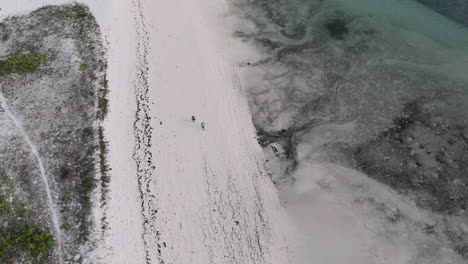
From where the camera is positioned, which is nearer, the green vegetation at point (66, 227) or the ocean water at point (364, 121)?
the green vegetation at point (66, 227)

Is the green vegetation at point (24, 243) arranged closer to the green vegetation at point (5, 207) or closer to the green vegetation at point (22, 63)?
the green vegetation at point (5, 207)

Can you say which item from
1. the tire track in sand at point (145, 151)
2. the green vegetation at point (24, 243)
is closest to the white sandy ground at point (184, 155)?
the tire track in sand at point (145, 151)

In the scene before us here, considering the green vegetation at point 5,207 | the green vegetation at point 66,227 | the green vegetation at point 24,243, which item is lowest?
the green vegetation at point 24,243

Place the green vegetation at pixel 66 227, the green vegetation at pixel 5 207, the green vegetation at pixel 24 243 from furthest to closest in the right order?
the green vegetation at pixel 5 207, the green vegetation at pixel 66 227, the green vegetation at pixel 24 243

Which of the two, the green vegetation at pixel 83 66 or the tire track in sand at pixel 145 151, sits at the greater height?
the green vegetation at pixel 83 66

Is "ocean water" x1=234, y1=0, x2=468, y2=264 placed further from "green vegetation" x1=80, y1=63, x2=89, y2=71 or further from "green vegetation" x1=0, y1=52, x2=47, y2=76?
"green vegetation" x1=0, y1=52, x2=47, y2=76

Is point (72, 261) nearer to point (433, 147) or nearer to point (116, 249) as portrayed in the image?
point (116, 249)

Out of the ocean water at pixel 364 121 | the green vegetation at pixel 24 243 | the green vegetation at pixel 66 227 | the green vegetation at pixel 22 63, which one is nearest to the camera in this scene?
the green vegetation at pixel 24 243
